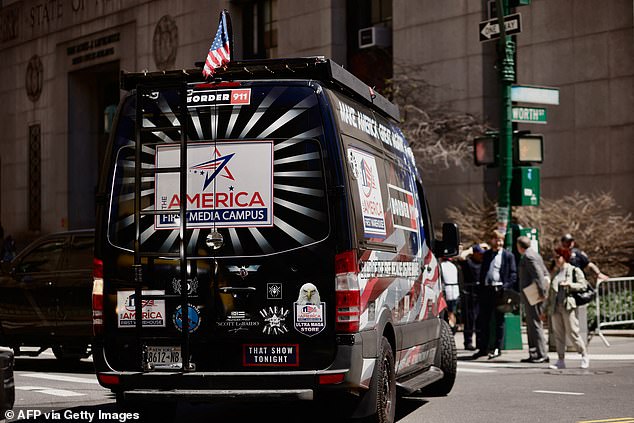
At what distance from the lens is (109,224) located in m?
9.24

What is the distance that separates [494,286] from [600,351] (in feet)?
7.63

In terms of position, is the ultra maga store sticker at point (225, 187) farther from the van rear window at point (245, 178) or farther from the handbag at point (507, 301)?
the handbag at point (507, 301)

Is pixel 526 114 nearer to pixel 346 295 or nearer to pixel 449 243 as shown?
pixel 449 243

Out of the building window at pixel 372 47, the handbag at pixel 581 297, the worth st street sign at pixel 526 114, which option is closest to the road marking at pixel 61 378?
the handbag at pixel 581 297

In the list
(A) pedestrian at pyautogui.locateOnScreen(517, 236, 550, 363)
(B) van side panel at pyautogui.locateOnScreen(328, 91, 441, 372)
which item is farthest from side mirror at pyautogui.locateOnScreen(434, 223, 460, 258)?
(A) pedestrian at pyautogui.locateOnScreen(517, 236, 550, 363)

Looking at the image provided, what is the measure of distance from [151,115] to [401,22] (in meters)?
24.4

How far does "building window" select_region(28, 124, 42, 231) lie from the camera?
160ft

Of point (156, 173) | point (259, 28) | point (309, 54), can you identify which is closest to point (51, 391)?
point (156, 173)

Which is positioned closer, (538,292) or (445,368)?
(445,368)

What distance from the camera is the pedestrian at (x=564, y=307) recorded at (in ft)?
51.1

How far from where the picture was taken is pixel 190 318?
8.94 meters

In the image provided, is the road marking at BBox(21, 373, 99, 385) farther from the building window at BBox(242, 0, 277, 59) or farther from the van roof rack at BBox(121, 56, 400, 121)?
the building window at BBox(242, 0, 277, 59)

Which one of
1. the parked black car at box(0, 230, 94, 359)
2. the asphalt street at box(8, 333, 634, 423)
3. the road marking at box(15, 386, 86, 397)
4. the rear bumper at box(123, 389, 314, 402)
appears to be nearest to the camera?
the rear bumper at box(123, 389, 314, 402)

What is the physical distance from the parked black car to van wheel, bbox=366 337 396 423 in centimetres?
633
